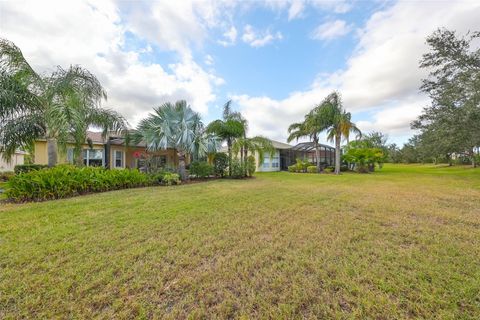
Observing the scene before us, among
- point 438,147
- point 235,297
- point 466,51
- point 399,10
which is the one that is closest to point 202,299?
point 235,297

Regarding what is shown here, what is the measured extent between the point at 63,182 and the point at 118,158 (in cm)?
914

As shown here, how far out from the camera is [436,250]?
3.19 m

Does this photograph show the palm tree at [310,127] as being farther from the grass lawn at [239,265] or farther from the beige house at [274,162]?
the grass lawn at [239,265]

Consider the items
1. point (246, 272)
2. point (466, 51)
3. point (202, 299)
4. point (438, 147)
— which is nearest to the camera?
point (202, 299)

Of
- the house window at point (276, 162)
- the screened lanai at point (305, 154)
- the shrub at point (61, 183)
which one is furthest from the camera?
the screened lanai at point (305, 154)

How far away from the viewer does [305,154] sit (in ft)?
86.9

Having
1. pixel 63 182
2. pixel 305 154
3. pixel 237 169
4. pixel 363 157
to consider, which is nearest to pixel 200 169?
pixel 237 169

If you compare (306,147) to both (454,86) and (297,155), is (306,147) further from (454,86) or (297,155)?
(454,86)

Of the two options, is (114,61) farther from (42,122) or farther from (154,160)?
(154,160)

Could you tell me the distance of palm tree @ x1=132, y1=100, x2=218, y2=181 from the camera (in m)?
11.2

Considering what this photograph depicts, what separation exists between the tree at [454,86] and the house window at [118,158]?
23.8m

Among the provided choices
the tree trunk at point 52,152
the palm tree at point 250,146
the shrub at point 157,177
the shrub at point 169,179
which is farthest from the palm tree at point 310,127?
the tree trunk at point 52,152

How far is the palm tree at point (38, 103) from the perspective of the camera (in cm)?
774

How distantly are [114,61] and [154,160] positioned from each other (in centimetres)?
654
